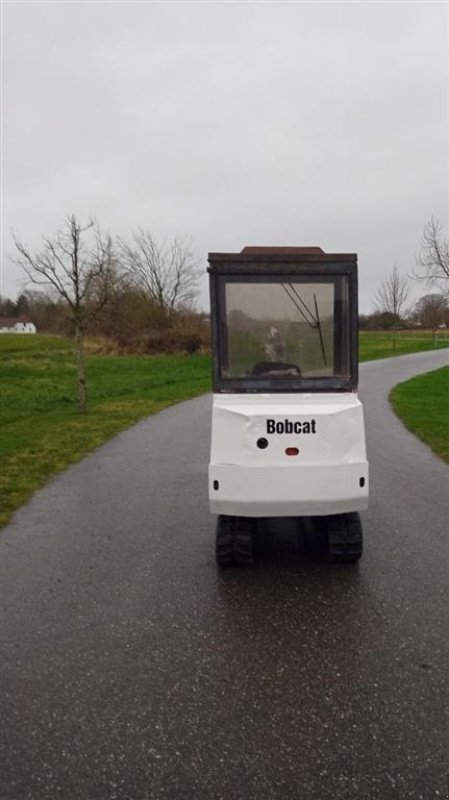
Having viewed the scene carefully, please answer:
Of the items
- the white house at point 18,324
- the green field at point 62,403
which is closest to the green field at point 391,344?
the green field at point 62,403

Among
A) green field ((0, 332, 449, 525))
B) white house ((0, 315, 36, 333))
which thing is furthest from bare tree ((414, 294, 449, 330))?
white house ((0, 315, 36, 333))

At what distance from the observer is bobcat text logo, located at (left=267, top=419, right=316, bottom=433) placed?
3.99 m

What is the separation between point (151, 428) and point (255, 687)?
852cm

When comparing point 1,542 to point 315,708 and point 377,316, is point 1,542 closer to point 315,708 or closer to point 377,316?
point 315,708

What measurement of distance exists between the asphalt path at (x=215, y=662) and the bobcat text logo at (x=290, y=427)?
107cm

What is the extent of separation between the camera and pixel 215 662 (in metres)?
3.16

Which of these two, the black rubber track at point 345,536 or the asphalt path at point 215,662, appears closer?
the asphalt path at point 215,662

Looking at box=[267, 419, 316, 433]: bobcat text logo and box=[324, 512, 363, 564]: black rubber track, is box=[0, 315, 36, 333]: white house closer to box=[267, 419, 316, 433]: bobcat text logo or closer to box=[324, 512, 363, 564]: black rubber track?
box=[324, 512, 363, 564]: black rubber track

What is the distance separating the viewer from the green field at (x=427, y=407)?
960 cm

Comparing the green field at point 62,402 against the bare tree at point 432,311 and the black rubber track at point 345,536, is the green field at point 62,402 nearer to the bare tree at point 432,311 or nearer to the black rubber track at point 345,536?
the black rubber track at point 345,536

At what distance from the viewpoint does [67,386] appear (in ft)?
65.8

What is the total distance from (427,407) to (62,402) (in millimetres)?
9055

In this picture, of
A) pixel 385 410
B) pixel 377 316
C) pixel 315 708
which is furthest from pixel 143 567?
pixel 377 316

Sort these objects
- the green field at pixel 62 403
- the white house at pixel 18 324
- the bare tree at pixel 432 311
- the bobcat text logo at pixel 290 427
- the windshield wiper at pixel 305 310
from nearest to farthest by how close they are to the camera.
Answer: the bobcat text logo at pixel 290 427
the windshield wiper at pixel 305 310
the green field at pixel 62 403
the bare tree at pixel 432 311
the white house at pixel 18 324
